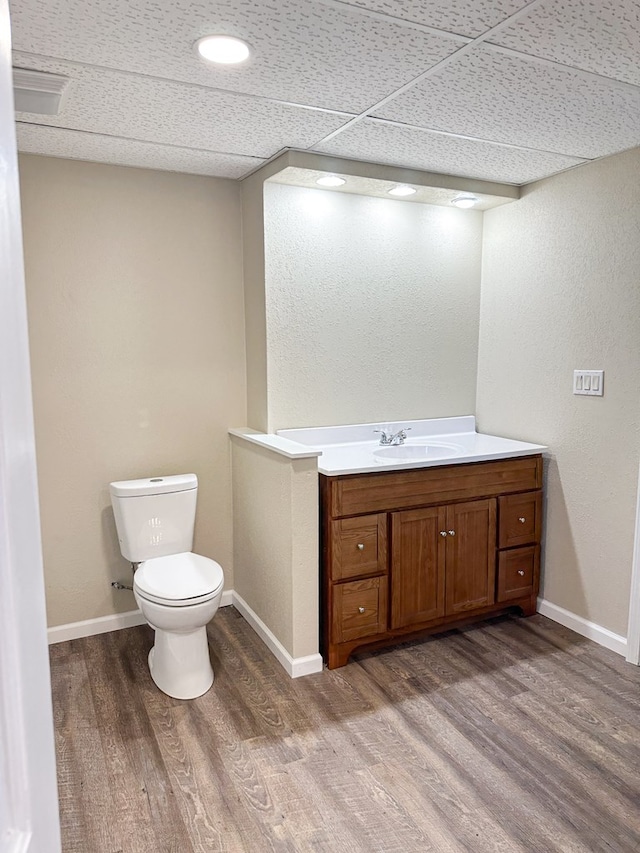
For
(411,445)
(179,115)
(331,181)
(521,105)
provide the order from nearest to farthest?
(521,105) < (179,115) < (331,181) < (411,445)

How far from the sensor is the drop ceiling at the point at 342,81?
1.50 metres

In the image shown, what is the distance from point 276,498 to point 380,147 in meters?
1.53

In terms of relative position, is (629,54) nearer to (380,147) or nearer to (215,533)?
(380,147)

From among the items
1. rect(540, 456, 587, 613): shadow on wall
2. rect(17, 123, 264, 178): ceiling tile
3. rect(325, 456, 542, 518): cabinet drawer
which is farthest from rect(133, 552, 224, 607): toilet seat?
rect(17, 123, 264, 178): ceiling tile

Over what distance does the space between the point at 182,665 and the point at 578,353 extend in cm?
221

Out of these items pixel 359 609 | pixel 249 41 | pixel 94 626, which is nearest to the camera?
pixel 249 41

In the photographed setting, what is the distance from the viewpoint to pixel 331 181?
280cm

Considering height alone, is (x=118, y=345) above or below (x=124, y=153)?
below

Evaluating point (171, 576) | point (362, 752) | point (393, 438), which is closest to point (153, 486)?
point (171, 576)

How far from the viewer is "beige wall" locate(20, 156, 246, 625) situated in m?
2.71

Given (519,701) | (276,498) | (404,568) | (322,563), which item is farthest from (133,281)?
(519,701)

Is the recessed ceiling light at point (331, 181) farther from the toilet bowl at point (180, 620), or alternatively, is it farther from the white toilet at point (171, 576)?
the toilet bowl at point (180, 620)

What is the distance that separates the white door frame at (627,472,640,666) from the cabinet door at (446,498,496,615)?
59 centimetres

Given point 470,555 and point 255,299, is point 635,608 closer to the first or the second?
point 470,555
